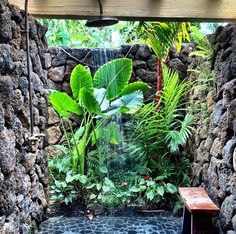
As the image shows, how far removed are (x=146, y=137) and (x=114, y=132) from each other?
405mm

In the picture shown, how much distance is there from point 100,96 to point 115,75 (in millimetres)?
329

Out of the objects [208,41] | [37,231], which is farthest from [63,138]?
[208,41]

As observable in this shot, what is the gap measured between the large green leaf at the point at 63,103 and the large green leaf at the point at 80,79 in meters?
0.17

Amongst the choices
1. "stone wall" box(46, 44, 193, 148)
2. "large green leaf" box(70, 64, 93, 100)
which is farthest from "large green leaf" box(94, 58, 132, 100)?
"stone wall" box(46, 44, 193, 148)

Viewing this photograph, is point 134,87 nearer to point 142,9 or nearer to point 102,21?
point 142,9

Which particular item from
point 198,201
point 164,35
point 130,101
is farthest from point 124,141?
point 198,201

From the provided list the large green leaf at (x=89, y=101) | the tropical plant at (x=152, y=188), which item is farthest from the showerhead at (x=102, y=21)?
the tropical plant at (x=152, y=188)

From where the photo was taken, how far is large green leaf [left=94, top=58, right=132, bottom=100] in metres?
3.96

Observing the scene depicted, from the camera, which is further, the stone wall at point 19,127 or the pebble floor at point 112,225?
the pebble floor at point 112,225

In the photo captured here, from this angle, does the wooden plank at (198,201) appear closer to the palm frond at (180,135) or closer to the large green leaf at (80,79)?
the palm frond at (180,135)

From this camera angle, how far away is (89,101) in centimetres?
362

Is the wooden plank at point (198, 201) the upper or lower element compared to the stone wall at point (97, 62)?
lower

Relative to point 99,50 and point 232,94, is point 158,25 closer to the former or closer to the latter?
point 99,50

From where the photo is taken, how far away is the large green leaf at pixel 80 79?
383cm
